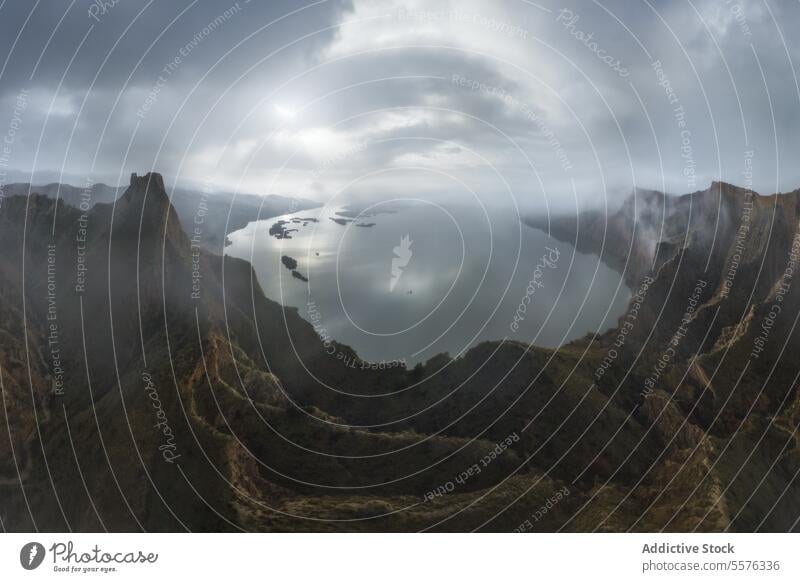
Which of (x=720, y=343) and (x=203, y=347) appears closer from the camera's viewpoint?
(x=203, y=347)

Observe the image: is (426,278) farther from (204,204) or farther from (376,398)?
(204,204)

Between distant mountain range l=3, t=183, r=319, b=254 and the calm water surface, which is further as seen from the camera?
the calm water surface

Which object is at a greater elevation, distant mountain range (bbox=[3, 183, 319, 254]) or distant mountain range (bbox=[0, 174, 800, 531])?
distant mountain range (bbox=[3, 183, 319, 254])

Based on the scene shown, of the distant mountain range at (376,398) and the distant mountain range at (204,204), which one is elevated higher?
the distant mountain range at (204,204)

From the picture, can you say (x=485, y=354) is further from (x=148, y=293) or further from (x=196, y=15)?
(x=196, y=15)

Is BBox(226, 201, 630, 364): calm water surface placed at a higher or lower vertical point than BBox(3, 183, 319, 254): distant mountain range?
lower

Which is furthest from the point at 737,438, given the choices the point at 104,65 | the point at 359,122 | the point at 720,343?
the point at 104,65

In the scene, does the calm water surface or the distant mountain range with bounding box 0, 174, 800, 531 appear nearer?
the distant mountain range with bounding box 0, 174, 800, 531
